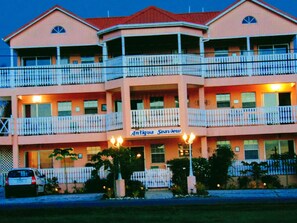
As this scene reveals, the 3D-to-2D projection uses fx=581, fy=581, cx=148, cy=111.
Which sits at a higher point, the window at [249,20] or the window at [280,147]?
the window at [249,20]

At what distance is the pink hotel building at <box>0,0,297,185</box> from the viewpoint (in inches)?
1293

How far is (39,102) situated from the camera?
3591 centimetres

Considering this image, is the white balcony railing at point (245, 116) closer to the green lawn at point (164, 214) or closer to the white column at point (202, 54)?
the white column at point (202, 54)

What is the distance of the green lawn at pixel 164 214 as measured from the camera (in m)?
18.3

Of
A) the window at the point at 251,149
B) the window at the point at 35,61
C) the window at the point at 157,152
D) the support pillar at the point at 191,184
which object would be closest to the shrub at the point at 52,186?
the window at the point at 157,152

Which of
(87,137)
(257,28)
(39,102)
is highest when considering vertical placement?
(257,28)

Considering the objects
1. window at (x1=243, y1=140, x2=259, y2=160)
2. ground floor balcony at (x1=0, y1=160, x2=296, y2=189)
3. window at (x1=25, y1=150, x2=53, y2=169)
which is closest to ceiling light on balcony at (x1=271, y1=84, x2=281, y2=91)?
window at (x1=243, y1=140, x2=259, y2=160)

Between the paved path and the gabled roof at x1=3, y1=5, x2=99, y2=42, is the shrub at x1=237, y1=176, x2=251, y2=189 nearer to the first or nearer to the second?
the paved path

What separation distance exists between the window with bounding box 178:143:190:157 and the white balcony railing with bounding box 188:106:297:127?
2.16 m

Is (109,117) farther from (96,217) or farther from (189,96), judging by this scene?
(96,217)

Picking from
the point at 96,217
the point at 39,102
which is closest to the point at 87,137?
the point at 39,102

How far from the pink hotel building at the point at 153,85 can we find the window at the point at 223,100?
7 centimetres

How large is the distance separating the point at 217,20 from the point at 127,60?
6.13 meters

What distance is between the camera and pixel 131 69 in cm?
3288
